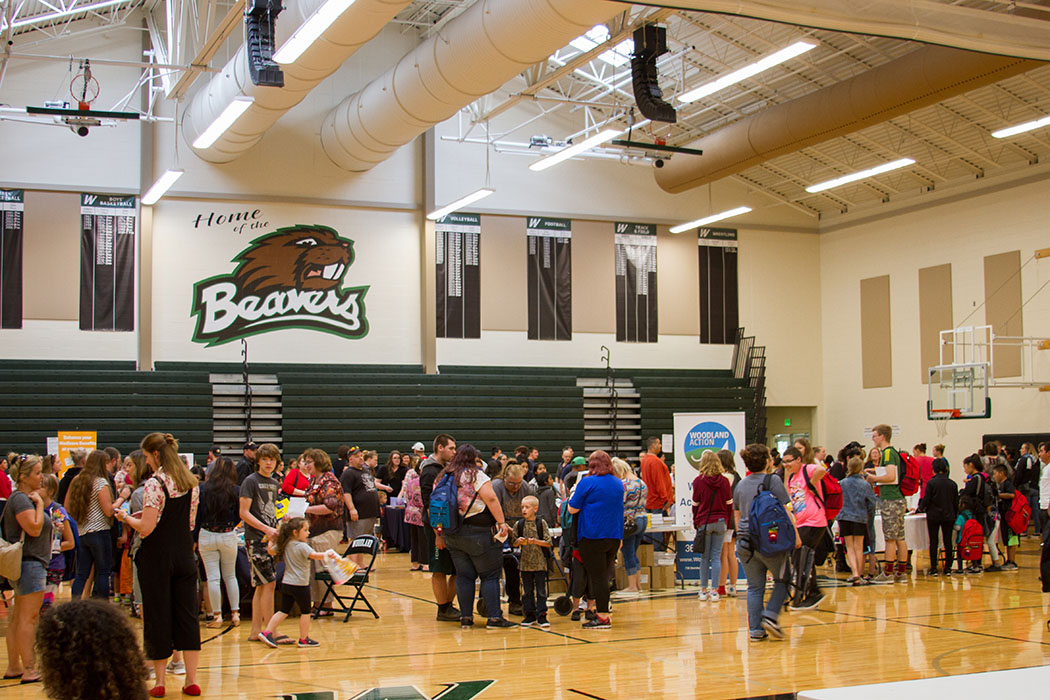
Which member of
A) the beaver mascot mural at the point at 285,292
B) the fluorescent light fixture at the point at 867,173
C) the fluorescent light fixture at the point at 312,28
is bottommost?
the beaver mascot mural at the point at 285,292

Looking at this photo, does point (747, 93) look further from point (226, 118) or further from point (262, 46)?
point (262, 46)

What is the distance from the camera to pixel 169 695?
5.63 meters

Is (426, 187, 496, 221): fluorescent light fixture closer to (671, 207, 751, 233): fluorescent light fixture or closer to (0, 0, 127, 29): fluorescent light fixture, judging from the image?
(671, 207, 751, 233): fluorescent light fixture

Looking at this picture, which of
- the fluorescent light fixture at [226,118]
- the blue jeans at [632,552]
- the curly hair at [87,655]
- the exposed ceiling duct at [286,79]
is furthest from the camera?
the fluorescent light fixture at [226,118]

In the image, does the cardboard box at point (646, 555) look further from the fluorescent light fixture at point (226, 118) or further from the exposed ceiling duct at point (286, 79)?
the fluorescent light fixture at point (226, 118)

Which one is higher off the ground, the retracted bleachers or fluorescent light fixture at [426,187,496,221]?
fluorescent light fixture at [426,187,496,221]

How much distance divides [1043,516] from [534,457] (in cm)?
675

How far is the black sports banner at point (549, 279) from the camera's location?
63.4ft

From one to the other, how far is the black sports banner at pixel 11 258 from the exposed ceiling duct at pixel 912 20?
13.1 meters

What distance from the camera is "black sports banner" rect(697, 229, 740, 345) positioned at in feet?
68.0

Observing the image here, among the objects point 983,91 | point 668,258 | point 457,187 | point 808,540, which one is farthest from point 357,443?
point 983,91

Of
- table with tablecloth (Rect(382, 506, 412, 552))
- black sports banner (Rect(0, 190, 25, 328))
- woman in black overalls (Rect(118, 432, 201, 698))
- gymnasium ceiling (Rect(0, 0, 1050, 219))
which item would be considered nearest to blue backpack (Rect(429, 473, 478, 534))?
woman in black overalls (Rect(118, 432, 201, 698))

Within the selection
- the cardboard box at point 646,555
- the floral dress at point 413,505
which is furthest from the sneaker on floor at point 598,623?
the floral dress at point 413,505

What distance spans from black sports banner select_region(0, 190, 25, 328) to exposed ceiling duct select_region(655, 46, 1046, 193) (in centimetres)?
1146
